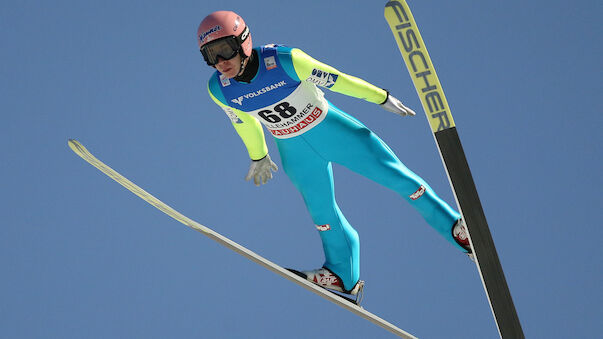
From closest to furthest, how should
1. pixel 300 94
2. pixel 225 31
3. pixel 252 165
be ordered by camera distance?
pixel 225 31
pixel 300 94
pixel 252 165

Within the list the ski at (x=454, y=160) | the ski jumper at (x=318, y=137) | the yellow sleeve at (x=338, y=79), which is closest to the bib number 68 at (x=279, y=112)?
the ski jumper at (x=318, y=137)

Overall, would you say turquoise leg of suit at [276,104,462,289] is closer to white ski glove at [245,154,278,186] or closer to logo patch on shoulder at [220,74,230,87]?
white ski glove at [245,154,278,186]

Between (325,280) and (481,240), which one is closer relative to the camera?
(481,240)

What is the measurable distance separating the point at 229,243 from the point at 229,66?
580 mm

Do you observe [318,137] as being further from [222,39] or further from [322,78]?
[222,39]

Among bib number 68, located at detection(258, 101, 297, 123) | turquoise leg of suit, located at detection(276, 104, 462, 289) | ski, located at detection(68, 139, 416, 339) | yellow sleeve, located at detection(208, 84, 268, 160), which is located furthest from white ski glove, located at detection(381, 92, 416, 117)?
ski, located at detection(68, 139, 416, 339)

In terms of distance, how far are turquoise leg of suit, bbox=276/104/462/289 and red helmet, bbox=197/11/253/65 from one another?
40cm

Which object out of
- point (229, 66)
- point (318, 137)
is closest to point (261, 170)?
point (318, 137)

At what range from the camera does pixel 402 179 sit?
2984 mm

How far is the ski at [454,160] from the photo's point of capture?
265cm

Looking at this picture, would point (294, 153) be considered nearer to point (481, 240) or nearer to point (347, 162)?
point (347, 162)

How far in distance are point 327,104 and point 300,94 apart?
14 centimetres

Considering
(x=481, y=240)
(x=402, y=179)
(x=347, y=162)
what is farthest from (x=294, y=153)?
(x=481, y=240)

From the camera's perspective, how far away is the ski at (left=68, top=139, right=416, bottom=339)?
2846mm
